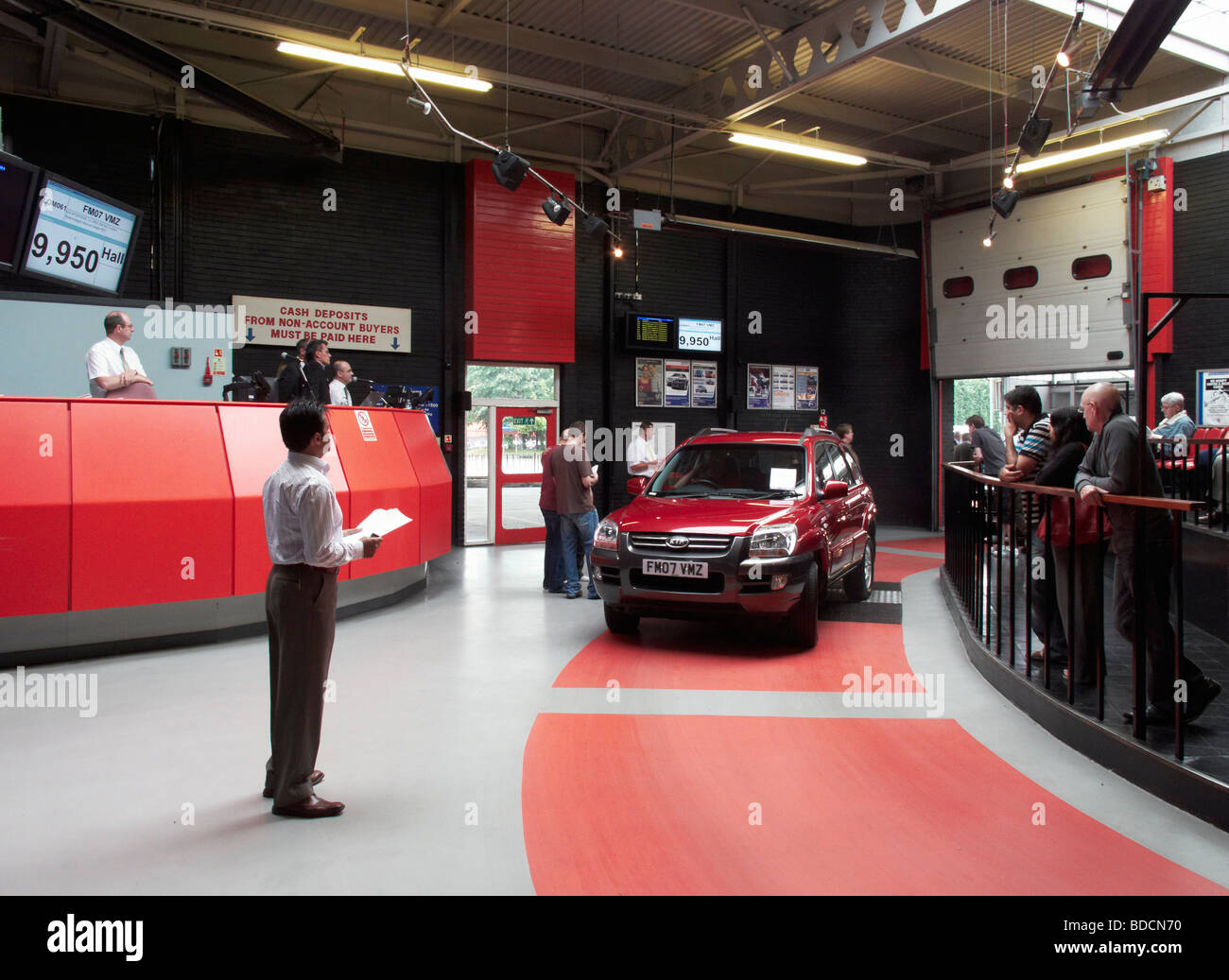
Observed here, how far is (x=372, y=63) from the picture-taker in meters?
9.20

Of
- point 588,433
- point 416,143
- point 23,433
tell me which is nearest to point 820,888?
point 23,433

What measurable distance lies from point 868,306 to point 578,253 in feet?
19.7

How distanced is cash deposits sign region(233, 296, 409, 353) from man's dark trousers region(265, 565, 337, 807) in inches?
354

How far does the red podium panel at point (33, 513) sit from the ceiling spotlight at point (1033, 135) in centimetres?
895

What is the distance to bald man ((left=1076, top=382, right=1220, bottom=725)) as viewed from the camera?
388cm

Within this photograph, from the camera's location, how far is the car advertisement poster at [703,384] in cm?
1538

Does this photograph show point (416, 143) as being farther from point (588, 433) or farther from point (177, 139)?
point (588, 433)

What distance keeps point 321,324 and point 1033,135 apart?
9250 millimetres

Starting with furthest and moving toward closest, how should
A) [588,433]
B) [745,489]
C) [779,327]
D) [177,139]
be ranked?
1. [779,327]
2. [588,433]
3. [177,139]
4. [745,489]

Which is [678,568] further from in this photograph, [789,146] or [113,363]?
[789,146]

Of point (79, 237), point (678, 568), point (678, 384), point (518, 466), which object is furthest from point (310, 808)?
point (678, 384)

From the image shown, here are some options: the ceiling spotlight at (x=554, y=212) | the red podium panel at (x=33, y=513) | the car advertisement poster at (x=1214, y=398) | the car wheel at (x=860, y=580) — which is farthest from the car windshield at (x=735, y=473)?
the car advertisement poster at (x=1214, y=398)

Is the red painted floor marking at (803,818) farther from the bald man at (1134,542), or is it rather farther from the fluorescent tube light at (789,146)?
the fluorescent tube light at (789,146)

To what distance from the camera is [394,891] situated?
277 centimetres
